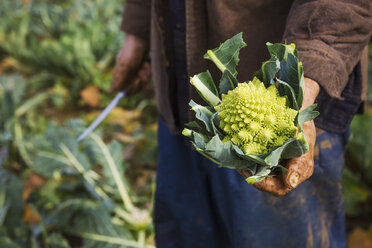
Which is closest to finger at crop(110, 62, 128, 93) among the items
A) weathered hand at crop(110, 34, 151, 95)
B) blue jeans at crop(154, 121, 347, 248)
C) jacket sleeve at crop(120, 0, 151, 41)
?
weathered hand at crop(110, 34, 151, 95)

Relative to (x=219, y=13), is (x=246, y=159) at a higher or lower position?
lower

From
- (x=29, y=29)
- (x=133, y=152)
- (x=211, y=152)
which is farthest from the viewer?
(x=29, y=29)

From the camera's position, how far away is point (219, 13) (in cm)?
94

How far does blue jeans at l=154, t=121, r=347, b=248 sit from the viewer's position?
41.4 inches

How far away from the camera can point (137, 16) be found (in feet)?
4.54

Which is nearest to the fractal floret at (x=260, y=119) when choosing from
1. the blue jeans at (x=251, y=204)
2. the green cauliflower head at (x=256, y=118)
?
the green cauliflower head at (x=256, y=118)

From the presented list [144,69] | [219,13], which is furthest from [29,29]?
[219,13]

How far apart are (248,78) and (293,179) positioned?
0.37m

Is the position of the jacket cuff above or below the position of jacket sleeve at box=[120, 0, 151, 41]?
below

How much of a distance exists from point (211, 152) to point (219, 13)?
43 cm

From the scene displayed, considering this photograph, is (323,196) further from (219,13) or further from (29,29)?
(29,29)

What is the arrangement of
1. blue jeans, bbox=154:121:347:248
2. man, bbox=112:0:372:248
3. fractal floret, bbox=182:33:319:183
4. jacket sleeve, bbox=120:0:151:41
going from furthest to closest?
jacket sleeve, bbox=120:0:151:41
blue jeans, bbox=154:121:347:248
man, bbox=112:0:372:248
fractal floret, bbox=182:33:319:183

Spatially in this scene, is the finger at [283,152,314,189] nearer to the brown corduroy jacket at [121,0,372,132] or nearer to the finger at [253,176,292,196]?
the finger at [253,176,292,196]

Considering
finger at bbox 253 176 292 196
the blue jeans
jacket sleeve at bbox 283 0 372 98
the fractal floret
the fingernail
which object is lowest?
the blue jeans
